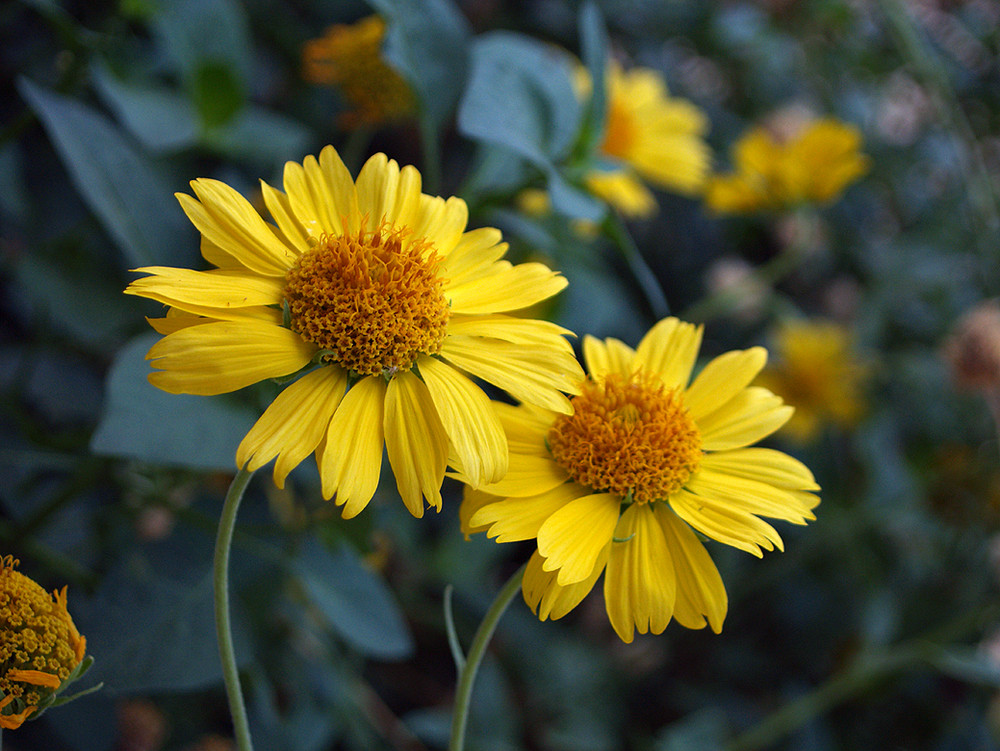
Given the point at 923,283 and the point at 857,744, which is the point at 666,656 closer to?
the point at 857,744

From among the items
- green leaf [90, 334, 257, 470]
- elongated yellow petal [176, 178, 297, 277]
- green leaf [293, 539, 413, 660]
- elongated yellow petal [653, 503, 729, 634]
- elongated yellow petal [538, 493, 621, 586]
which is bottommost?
green leaf [293, 539, 413, 660]

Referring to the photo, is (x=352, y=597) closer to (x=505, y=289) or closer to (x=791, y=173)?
(x=505, y=289)

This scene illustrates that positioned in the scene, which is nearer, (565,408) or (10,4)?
(565,408)

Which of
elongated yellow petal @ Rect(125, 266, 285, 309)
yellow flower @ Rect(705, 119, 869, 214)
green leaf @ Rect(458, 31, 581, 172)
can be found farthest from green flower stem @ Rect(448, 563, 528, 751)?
yellow flower @ Rect(705, 119, 869, 214)

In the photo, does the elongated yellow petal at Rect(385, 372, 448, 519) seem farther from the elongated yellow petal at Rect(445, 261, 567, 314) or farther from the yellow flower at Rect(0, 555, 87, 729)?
the yellow flower at Rect(0, 555, 87, 729)

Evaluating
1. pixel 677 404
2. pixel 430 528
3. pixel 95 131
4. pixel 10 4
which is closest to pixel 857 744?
pixel 430 528
